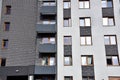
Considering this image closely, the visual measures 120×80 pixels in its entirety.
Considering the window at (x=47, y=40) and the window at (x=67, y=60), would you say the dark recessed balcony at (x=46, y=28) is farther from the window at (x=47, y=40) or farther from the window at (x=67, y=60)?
the window at (x=67, y=60)

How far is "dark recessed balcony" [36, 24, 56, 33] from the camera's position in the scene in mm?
34219

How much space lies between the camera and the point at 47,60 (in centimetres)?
3366

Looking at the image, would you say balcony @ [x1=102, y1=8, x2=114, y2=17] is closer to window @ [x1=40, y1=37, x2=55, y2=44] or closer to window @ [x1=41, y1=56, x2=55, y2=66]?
window @ [x1=40, y1=37, x2=55, y2=44]

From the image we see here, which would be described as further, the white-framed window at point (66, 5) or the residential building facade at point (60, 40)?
the white-framed window at point (66, 5)

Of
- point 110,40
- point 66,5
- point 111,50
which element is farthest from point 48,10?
point 111,50

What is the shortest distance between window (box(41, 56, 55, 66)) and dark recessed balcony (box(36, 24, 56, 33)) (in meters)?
3.80

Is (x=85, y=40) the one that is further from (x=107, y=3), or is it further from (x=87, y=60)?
(x=107, y=3)

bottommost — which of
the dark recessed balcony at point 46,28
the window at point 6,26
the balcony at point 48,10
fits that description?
the dark recessed balcony at point 46,28

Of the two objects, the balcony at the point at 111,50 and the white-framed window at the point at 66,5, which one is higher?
the white-framed window at the point at 66,5

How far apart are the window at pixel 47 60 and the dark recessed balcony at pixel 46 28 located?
3.80 meters

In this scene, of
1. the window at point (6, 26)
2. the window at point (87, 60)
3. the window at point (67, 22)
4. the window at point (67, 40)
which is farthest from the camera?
the window at point (6, 26)

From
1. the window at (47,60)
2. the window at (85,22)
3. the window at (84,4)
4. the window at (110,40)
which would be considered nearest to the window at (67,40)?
the window at (85,22)

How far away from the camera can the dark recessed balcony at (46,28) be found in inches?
1347

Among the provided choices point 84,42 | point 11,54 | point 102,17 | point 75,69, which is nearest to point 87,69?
point 75,69
